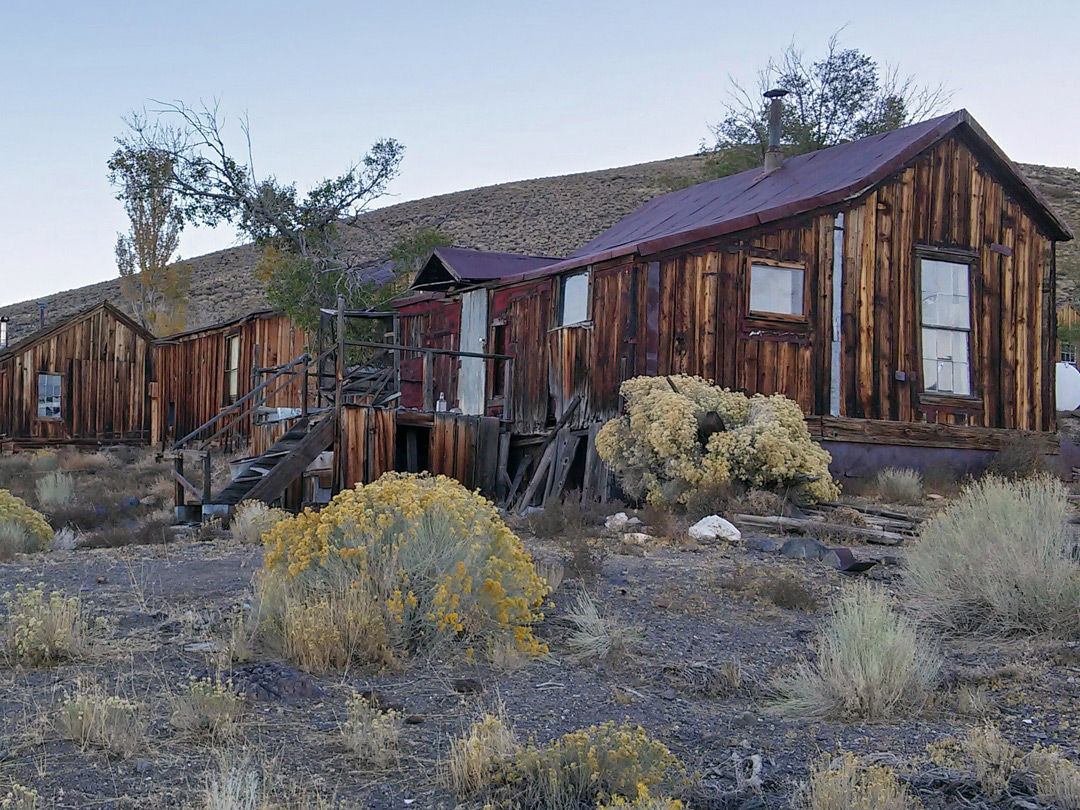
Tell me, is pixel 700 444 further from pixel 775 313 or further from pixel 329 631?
pixel 329 631

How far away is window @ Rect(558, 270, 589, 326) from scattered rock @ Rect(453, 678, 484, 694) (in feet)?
35.3

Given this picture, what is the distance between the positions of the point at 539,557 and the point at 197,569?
288 cm

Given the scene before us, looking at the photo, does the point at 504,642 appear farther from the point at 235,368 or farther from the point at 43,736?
the point at 235,368

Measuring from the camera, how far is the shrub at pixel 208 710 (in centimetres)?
513

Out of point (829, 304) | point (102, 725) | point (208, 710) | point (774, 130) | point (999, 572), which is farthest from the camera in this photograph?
point (774, 130)

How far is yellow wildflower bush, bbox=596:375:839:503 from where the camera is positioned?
13.0 metres

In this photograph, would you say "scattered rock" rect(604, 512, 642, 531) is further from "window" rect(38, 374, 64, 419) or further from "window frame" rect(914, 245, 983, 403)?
"window" rect(38, 374, 64, 419)

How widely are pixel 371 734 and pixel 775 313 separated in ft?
39.5

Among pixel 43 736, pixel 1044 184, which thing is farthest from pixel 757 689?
pixel 1044 184

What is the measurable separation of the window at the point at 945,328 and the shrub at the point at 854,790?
520 inches

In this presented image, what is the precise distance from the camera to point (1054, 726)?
5414 millimetres

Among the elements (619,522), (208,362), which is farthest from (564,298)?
(208,362)

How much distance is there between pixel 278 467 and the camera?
14742mm

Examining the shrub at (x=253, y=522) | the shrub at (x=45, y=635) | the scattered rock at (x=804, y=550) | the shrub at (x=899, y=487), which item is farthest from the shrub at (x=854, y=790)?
the shrub at (x=899, y=487)
